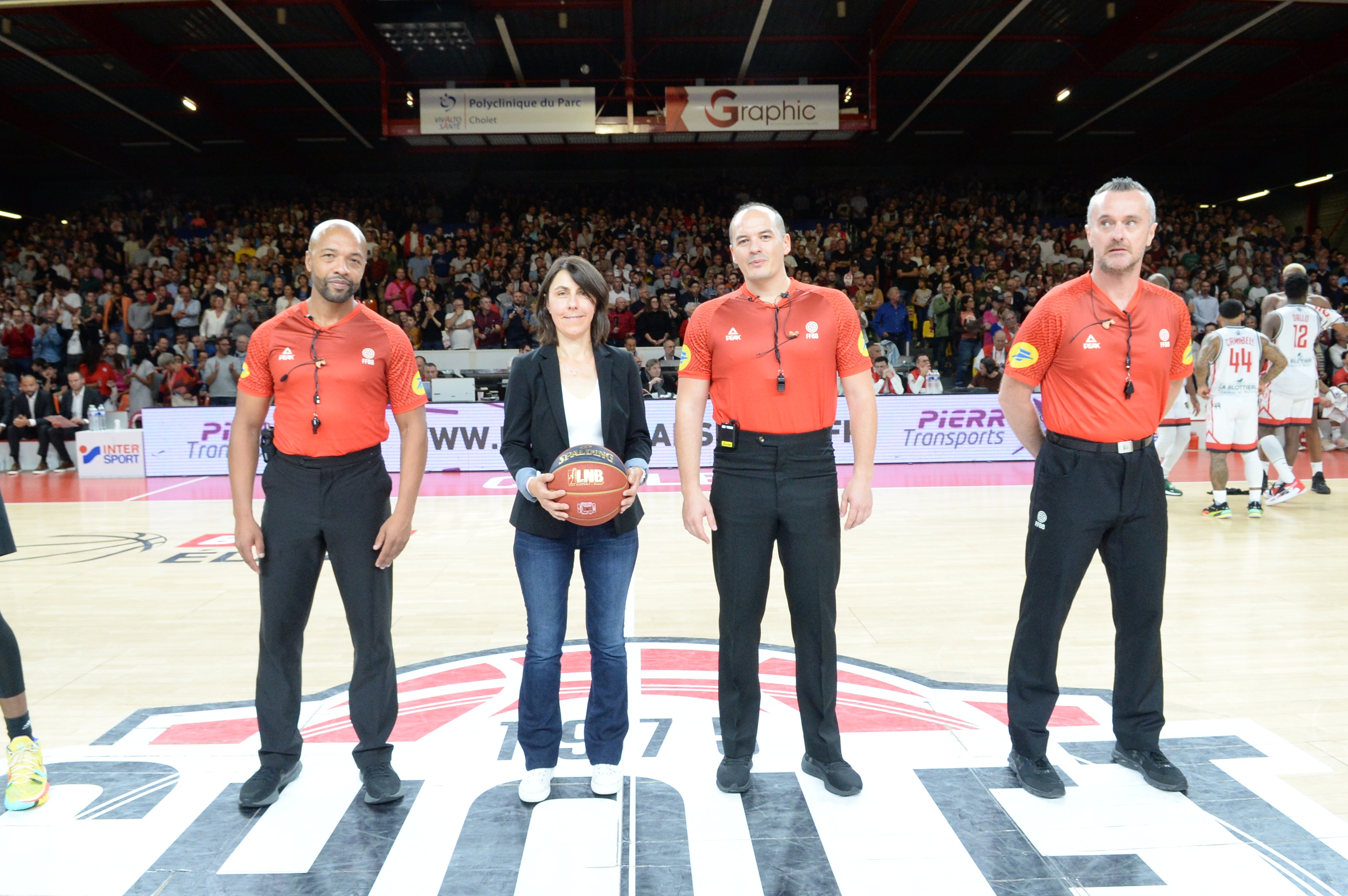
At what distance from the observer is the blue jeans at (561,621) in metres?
2.95

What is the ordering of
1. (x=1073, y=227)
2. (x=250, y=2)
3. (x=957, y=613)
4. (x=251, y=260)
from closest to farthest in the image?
(x=957, y=613), (x=250, y=2), (x=251, y=260), (x=1073, y=227)

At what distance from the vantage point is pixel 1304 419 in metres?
8.06

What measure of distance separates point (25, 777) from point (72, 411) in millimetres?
11956

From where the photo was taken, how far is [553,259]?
55.9 ft

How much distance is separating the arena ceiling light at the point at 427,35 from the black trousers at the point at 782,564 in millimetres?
12600

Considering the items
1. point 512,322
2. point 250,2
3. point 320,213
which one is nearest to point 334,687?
point 512,322

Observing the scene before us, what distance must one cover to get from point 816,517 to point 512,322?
11619 mm

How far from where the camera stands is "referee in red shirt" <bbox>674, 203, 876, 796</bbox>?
2.93 metres

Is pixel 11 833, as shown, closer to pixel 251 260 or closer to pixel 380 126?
pixel 251 260

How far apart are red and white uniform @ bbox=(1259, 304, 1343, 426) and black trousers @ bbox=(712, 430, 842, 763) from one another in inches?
277

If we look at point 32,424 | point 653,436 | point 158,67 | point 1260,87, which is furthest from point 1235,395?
point 158,67

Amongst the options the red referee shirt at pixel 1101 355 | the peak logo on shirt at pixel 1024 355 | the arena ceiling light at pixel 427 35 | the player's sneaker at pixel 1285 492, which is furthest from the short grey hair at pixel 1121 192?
the arena ceiling light at pixel 427 35

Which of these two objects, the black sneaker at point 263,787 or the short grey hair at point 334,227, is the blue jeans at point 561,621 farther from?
the short grey hair at point 334,227

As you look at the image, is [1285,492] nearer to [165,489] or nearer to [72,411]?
[165,489]
